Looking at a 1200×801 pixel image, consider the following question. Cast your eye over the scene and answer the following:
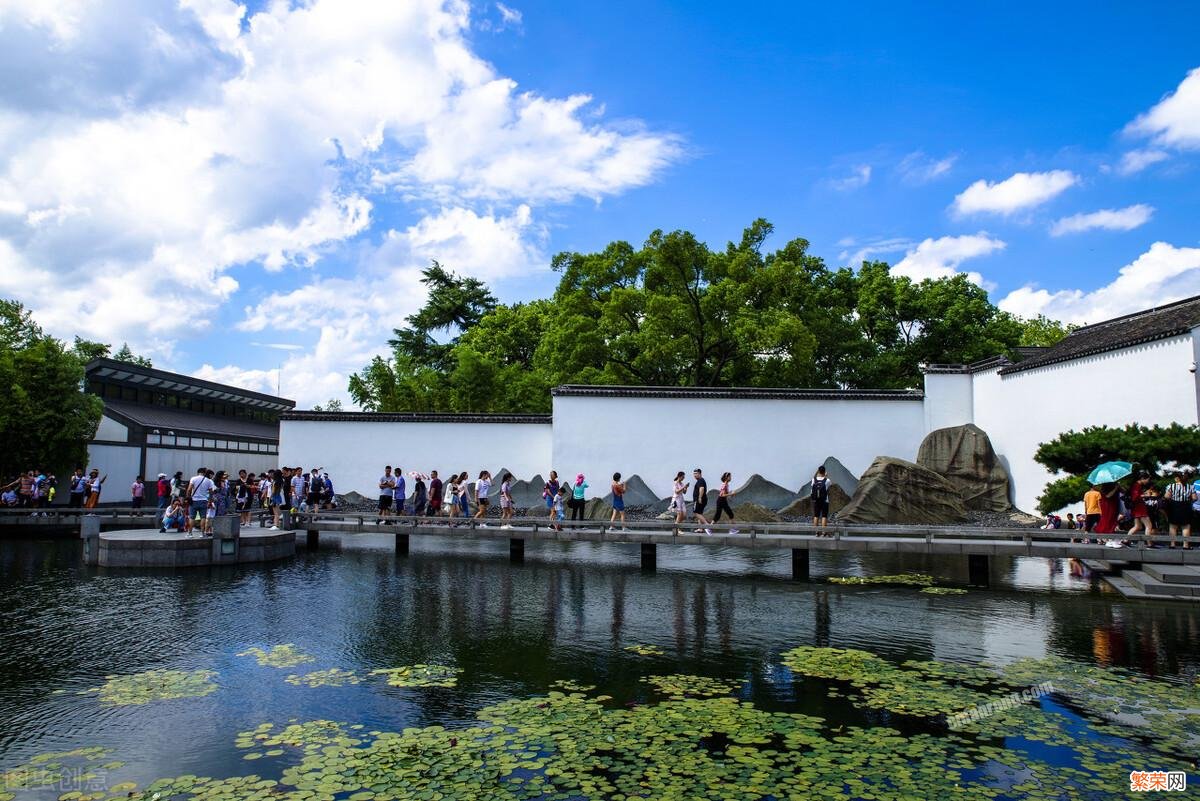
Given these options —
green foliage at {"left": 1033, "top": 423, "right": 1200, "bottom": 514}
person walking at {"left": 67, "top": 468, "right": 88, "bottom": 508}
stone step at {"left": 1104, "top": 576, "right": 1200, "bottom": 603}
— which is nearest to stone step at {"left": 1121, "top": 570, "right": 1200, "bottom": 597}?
stone step at {"left": 1104, "top": 576, "right": 1200, "bottom": 603}

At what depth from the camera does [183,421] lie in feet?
116

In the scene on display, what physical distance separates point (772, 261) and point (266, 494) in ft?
81.5

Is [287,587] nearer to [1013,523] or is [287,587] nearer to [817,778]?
[817,778]

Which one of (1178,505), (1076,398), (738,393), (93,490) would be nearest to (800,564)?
(1178,505)

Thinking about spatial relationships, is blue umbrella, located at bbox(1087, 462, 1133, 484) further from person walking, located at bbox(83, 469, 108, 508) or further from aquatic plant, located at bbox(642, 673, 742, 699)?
person walking, located at bbox(83, 469, 108, 508)

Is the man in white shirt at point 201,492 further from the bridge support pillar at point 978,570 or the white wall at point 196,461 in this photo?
the bridge support pillar at point 978,570

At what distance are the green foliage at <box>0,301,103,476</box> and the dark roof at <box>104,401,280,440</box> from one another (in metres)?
4.27

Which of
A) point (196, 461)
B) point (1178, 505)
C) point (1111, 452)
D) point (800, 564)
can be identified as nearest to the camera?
point (1178, 505)

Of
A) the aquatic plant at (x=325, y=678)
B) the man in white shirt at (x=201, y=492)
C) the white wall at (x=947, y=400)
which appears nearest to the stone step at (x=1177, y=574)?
the white wall at (x=947, y=400)

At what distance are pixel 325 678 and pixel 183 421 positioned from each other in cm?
3202

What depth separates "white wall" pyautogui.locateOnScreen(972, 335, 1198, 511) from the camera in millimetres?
18609

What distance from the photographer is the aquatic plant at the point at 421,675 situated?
839 centimetres

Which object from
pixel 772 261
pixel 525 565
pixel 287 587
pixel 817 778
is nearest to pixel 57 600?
pixel 287 587

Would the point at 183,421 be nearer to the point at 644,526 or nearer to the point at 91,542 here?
the point at 91,542
